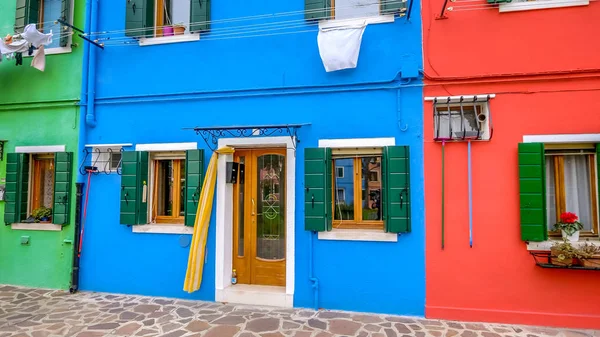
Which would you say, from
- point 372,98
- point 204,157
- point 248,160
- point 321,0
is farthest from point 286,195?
point 321,0

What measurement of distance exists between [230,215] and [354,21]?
3718 mm

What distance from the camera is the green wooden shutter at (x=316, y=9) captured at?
547 centimetres

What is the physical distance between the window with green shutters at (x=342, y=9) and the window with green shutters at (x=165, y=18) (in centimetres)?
179

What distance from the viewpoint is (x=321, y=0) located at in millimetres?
5480

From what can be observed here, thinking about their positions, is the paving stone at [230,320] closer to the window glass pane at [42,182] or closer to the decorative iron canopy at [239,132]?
the decorative iron canopy at [239,132]

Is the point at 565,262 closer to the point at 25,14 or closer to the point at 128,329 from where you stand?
the point at 128,329

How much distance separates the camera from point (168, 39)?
19.8 feet

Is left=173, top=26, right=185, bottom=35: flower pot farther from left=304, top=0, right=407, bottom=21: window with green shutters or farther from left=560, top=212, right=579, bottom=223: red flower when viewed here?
left=560, top=212, right=579, bottom=223: red flower

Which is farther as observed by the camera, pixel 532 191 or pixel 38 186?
pixel 38 186

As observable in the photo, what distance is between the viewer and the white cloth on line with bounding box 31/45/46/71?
6.33 m

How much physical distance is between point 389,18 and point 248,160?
3217 mm

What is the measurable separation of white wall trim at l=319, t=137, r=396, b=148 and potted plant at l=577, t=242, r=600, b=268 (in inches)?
110

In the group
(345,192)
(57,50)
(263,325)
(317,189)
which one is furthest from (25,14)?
(263,325)

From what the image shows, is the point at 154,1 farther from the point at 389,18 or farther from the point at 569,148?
the point at 569,148
